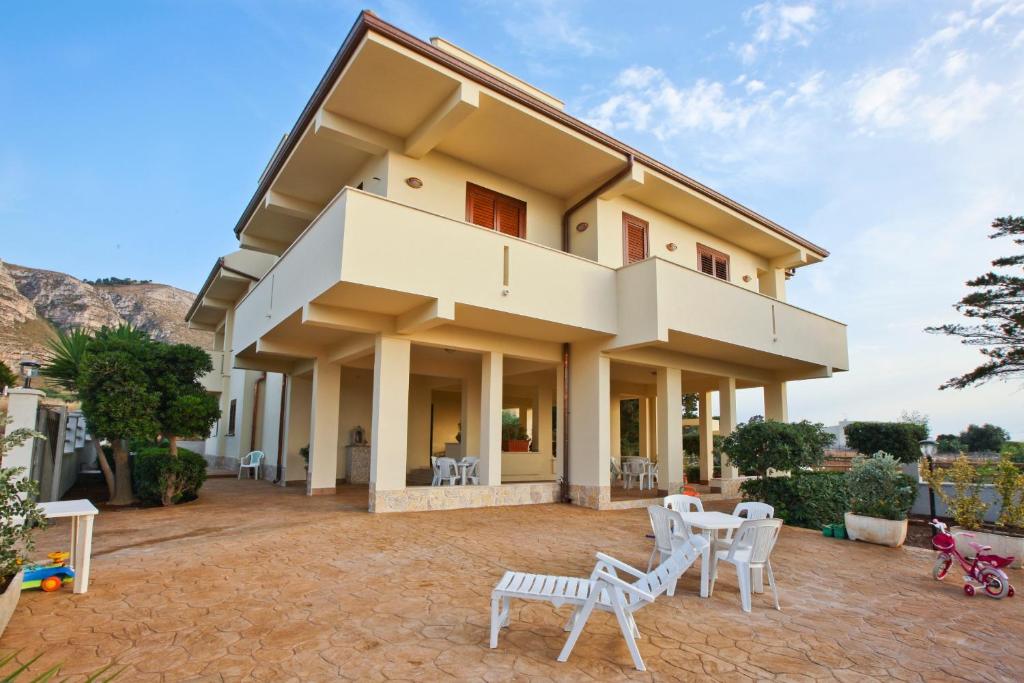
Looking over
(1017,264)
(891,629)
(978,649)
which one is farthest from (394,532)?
(1017,264)

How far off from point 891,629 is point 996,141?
12.9 meters

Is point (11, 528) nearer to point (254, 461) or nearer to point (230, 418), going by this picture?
point (254, 461)

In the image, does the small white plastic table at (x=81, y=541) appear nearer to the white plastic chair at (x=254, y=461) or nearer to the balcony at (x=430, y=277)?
the balcony at (x=430, y=277)

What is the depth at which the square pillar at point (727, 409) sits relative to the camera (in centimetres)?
1486

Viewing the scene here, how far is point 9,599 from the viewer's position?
4.14 m

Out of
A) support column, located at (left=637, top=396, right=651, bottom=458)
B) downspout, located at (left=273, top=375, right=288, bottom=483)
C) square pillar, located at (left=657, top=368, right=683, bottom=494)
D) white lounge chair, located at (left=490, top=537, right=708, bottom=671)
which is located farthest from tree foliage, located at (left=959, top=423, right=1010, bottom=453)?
white lounge chair, located at (left=490, top=537, right=708, bottom=671)

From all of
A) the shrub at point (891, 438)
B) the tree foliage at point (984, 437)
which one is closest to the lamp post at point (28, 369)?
the shrub at point (891, 438)

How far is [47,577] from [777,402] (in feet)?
56.4

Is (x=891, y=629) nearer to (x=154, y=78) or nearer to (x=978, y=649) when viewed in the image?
(x=978, y=649)

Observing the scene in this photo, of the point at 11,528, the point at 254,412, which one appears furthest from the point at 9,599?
the point at 254,412

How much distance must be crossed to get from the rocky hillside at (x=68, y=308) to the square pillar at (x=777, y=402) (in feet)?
140

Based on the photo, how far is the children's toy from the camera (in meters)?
5.02

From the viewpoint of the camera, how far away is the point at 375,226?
8.51 m

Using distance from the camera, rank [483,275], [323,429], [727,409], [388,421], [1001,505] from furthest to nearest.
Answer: [727,409] → [323,429] → [388,421] → [483,275] → [1001,505]
